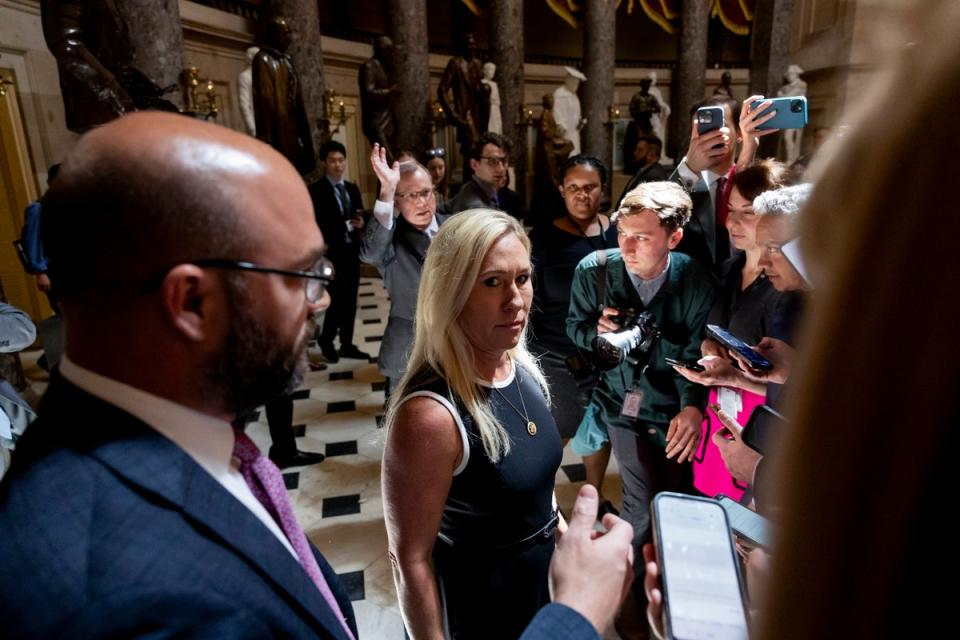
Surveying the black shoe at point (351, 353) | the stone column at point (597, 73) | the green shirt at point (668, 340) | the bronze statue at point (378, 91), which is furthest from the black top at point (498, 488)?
the stone column at point (597, 73)

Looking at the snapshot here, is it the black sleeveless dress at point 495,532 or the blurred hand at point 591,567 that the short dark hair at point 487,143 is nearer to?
the black sleeveless dress at point 495,532

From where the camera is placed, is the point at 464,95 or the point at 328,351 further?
the point at 464,95

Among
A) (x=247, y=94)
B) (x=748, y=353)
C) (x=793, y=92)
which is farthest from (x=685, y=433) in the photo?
(x=793, y=92)

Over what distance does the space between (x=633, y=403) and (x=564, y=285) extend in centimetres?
87

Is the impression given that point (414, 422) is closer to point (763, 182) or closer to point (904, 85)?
point (904, 85)

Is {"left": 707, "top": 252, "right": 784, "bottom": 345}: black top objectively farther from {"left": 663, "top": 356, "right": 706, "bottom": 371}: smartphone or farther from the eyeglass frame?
the eyeglass frame

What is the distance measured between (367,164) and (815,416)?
13.2 meters

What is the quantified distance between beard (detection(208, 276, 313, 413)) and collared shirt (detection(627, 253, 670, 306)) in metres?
1.89

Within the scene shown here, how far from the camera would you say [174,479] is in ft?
2.33

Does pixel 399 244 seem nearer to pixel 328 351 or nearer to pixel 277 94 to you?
pixel 328 351

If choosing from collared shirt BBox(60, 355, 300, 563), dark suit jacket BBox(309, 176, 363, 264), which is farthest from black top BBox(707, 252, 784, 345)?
dark suit jacket BBox(309, 176, 363, 264)

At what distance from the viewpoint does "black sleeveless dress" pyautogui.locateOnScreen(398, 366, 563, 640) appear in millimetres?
1409

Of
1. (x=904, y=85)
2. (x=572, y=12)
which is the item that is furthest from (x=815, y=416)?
(x=572, y=12)

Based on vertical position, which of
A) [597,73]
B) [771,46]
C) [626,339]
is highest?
[771,46]
